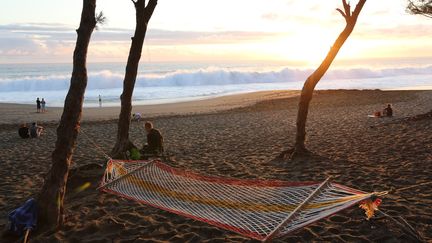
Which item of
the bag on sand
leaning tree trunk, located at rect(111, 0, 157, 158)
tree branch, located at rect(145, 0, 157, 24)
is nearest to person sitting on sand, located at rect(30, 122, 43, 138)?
leaning tree trunk, located at rect(111, 0, 157, 158)

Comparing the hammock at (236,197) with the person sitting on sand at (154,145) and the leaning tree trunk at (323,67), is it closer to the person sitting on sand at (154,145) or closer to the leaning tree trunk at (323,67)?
the person sitting on sand at (154,145)

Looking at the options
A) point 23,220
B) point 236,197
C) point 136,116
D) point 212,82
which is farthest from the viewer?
point 212,82

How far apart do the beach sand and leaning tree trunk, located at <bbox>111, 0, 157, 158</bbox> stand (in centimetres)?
80

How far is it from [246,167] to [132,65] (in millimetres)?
3547

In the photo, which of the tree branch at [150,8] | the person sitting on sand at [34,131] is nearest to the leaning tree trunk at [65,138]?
the tree branch at [150,8]

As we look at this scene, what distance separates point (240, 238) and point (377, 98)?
87.3 feet

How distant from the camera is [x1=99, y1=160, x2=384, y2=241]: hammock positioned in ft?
15.2

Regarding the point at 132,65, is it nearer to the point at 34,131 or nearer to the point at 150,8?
the point at 150,8

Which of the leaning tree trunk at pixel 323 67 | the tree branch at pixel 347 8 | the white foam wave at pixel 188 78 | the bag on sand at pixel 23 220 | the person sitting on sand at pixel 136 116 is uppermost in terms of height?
the white foam wave at pixel 188 78

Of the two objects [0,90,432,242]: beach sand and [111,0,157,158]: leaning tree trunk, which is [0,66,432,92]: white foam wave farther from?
[111,0,157,158]: leaning tree trunk

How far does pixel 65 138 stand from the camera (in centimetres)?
580

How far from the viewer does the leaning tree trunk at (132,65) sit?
9.81m

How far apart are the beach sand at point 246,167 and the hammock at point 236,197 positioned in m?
0.29

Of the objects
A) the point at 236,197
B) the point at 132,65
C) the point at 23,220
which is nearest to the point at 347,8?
the point at 132,65
